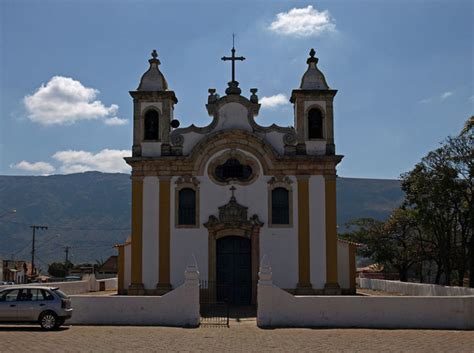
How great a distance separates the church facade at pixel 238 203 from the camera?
25.7 m

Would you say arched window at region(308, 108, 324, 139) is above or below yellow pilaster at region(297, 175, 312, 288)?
above

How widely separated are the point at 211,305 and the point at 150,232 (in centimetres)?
380

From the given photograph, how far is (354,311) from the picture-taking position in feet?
62.6

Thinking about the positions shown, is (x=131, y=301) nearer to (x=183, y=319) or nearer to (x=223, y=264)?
(x=183, y=319)

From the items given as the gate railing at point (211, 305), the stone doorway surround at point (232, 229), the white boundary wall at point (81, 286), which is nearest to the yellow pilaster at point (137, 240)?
the gate railing at point (211, 305)

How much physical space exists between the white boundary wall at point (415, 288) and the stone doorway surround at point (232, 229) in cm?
771

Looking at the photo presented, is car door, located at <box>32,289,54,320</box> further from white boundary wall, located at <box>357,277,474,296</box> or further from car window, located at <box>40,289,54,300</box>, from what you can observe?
white boundary wall, located at <box>357,277,474,296</box>

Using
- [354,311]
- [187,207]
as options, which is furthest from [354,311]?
[187,207]

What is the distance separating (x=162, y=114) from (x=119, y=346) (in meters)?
13.9

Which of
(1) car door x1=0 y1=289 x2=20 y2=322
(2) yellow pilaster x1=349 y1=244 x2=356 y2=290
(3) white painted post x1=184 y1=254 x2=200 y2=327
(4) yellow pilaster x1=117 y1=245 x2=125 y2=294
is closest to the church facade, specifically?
(4) yellow pilaster x1=117 y1=245 x2=125 y2=294

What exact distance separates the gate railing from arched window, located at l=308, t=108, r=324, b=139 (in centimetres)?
713

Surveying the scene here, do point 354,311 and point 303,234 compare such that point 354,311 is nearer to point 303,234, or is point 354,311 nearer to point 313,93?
point 303,234

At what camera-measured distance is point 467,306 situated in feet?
61.7

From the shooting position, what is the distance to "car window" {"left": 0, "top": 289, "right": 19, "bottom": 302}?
1794 cm
